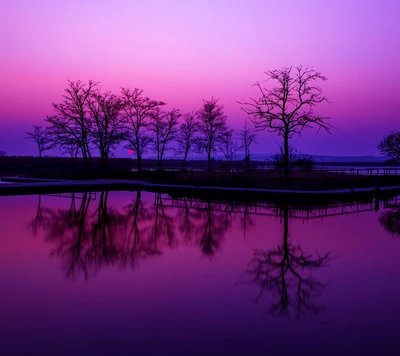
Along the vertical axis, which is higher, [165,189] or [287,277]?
[165,189]

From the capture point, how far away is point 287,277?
10.2 meters

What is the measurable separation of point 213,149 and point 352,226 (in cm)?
3883

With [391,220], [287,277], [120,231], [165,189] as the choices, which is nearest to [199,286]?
[287,277]

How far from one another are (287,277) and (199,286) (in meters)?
2.13

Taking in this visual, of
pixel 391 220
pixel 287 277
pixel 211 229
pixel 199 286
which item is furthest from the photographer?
pixel 391 220

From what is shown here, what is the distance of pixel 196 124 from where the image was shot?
58.3 metres

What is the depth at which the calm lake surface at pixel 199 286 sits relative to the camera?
6.68 meters

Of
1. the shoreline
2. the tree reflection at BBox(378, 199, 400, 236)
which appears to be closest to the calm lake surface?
the tree reflection at BBox(378, 199, 400, 236)

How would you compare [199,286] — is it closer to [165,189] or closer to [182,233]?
[182,233]

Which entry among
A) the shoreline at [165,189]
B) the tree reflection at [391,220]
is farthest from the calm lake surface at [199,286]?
the shoreline at [165,189]

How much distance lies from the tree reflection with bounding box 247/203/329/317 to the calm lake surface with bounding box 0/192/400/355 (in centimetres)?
3

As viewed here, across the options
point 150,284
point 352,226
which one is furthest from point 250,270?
point 352,226

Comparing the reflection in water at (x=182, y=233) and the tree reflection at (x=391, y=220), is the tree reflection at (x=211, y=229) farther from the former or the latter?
the tree reflection at (x=391, y=220)

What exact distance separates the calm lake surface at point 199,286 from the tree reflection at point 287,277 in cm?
3
